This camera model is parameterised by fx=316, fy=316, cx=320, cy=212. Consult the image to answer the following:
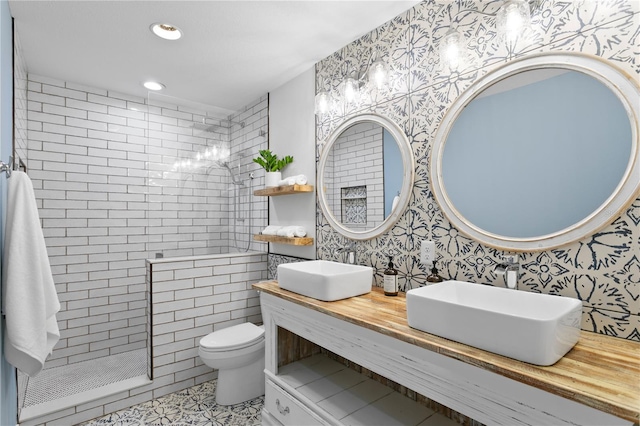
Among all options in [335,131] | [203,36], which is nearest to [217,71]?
[203,36]

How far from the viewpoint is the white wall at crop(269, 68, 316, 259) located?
8.49 feet

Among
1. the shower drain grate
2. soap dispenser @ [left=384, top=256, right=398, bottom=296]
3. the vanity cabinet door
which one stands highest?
soap dispenser @ [left=384, top=256, right=398, bottom=296]

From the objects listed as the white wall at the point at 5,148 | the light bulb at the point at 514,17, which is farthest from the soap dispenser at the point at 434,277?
the white wall at the point at 5,148

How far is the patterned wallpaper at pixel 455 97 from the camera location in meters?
1.16

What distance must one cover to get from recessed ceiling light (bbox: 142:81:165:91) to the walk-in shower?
0.42ft

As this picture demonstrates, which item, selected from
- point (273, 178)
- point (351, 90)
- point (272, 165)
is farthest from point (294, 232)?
point (351, 90)

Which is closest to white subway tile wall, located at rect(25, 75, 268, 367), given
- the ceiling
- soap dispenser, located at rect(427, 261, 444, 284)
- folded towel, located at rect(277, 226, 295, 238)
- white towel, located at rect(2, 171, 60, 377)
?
the ceiling

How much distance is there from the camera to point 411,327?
4.16ft

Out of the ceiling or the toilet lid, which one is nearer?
the ceiling

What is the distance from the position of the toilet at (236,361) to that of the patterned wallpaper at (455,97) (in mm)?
887

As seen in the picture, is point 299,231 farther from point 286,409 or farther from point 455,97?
point 455,97

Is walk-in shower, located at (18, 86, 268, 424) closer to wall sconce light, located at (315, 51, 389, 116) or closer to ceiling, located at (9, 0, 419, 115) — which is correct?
ceiling, located at (9, 0, 419, 115)

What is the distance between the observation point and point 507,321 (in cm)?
99

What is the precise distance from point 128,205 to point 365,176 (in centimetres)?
248
